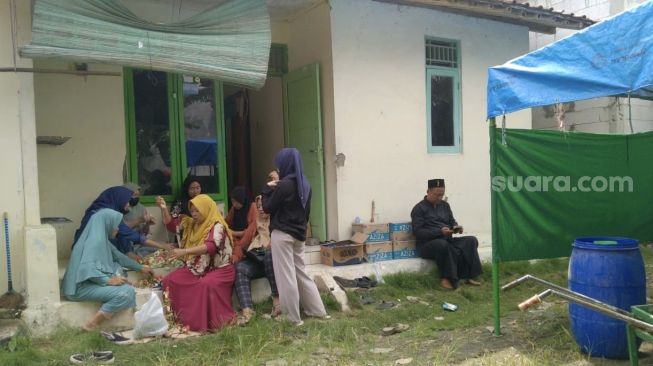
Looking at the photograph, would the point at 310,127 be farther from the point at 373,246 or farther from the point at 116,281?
the point at 116,281

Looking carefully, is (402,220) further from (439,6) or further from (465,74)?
(439,6)

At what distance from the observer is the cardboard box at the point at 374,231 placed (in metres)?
6.27

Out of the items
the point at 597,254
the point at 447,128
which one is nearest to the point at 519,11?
the point at 447,128

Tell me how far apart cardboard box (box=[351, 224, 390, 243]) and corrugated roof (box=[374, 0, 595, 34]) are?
285 centimetres

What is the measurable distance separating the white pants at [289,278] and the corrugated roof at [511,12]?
359 cm

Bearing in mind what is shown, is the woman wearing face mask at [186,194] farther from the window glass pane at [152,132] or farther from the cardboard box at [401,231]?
the cardboard box at [401,231]

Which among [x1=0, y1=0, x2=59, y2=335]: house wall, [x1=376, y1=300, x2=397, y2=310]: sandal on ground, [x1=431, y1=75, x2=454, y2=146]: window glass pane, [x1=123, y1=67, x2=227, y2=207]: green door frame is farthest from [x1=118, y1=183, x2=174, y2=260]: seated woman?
[x1=431, y1=75, x2=454, y2=146]: window glass pane

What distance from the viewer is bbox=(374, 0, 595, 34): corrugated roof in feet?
22.4

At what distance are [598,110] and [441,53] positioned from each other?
9.68 feet

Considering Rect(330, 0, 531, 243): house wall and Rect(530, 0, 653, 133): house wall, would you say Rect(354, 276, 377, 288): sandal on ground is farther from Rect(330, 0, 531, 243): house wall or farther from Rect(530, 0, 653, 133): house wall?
Rect(530, 0, 653, 133): house wall

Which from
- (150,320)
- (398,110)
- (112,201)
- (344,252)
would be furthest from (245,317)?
(398,110)

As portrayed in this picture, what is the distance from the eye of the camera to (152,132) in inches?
256

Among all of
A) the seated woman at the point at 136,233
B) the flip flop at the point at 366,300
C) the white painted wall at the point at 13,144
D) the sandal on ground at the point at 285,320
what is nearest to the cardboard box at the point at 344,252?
the flip flop at the point at 366,300

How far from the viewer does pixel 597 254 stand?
3.82 m
